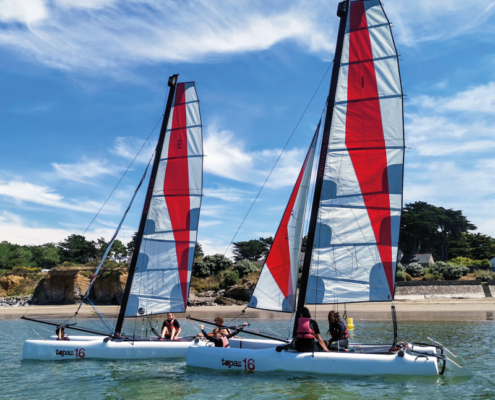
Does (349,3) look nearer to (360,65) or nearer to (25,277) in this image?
(360,65)

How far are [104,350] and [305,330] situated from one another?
21.6ft

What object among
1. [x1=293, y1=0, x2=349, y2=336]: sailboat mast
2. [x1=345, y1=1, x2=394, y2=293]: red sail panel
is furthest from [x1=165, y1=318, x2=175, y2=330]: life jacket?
[x1=345, y1=1, x2=394, y2=293]: red sail panel

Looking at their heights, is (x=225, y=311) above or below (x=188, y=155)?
below

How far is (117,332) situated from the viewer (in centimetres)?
1369

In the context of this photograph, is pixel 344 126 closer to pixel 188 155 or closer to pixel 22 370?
pixel 188 155

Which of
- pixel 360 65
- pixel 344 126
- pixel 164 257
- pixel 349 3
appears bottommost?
pixel 164 257

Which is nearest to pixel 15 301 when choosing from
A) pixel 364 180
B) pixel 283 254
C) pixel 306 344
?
pixel 283 254

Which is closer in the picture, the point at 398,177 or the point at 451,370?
the point at 451,370

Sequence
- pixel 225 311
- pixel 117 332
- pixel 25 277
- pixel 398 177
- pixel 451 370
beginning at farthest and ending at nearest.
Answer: pixel 25 277 → pixel 225 311 → pixel 117 332 → pixel 398 177 → pixel 451 370

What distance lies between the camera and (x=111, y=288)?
37.7 metres

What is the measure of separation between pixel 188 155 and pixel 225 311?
19.7 metres

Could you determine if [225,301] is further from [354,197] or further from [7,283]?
[354,197]

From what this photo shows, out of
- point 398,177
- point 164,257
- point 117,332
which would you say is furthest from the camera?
point 164,257

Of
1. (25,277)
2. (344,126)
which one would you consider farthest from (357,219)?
(25,277)
